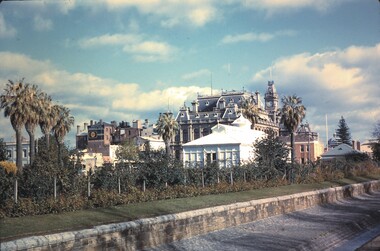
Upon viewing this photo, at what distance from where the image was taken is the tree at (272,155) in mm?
36219

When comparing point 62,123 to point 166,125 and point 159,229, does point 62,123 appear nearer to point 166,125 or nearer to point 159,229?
point 166,125

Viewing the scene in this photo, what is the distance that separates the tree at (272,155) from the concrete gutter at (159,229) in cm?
796

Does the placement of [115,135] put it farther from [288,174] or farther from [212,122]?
[288,174]

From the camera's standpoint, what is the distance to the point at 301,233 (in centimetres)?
2025

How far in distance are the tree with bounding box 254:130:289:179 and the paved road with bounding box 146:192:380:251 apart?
250 inches

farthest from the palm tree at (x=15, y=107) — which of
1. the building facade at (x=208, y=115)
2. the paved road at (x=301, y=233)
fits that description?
the building facade at (x=208, y=115)

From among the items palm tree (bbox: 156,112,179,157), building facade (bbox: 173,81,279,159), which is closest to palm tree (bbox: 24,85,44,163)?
palm tree (bbox: 156,112,179,157)

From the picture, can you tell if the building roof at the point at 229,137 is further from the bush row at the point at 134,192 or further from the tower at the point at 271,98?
the tower at the point at 271,98

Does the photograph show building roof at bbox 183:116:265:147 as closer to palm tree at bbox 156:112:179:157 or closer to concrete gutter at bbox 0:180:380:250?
palm tree at bbox 156:112:179:157

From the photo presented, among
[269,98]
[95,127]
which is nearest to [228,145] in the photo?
[95,127]

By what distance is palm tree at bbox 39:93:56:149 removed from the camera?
54838 mm

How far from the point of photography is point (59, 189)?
65.5 ft

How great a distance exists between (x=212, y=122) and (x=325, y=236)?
116959mm

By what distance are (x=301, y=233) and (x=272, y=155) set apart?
17198mm
